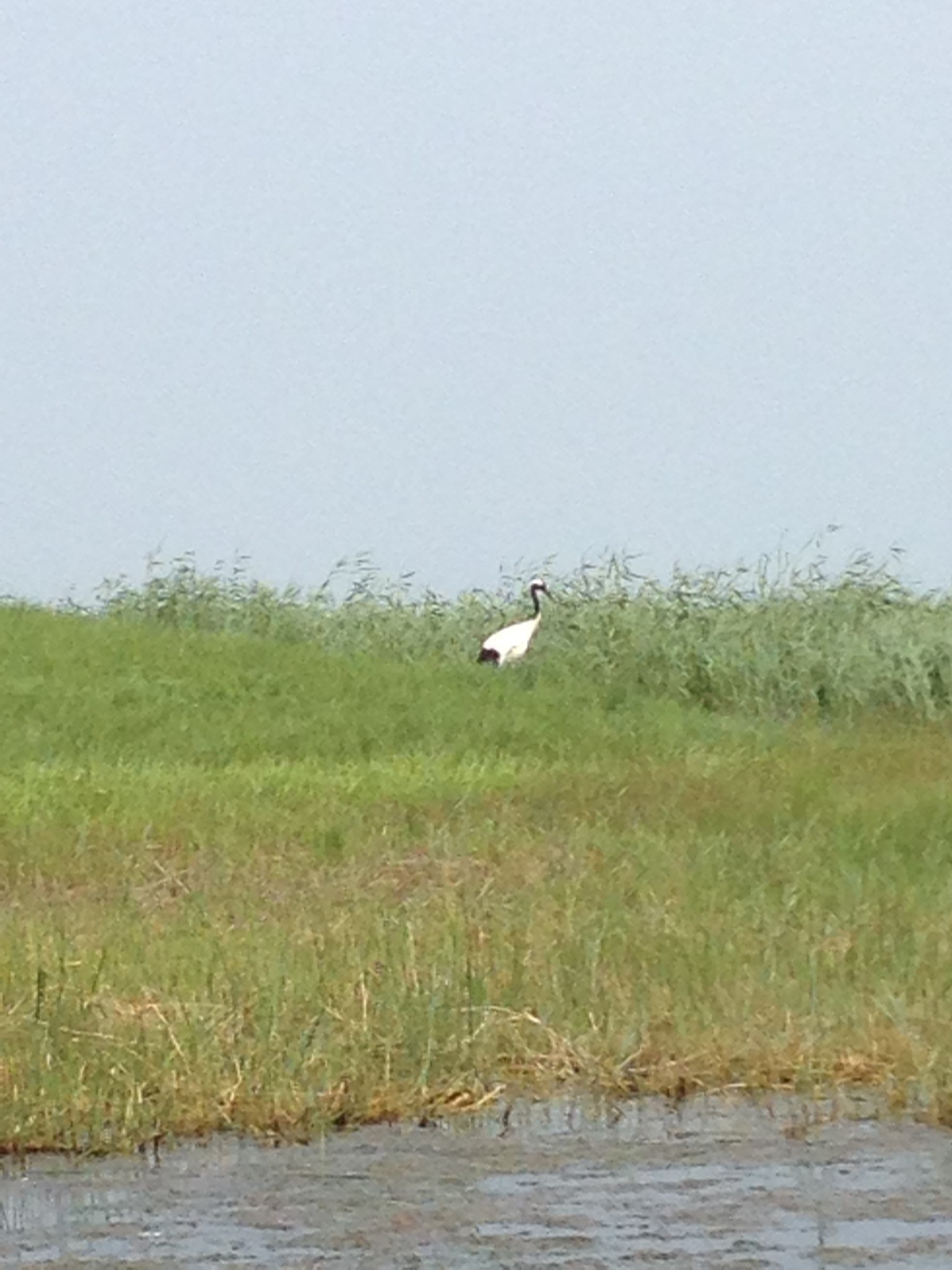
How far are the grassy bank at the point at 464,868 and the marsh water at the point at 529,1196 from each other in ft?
0.83

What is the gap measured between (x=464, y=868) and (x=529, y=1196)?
5.92 m

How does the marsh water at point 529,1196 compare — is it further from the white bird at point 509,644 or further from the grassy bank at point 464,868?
the white bird at point 509,644

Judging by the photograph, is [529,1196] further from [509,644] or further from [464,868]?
[509,644]

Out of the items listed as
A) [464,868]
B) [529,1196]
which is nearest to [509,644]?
[464,868]

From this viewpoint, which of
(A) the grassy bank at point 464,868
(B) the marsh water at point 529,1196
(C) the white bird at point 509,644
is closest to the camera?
(B) the marsh water at point 529,1196

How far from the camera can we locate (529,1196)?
6.15 metres

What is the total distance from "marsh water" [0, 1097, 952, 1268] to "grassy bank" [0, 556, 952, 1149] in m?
0.25

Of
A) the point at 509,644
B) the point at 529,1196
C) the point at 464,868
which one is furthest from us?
the point at 509,644

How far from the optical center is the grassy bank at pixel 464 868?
7.39 meters

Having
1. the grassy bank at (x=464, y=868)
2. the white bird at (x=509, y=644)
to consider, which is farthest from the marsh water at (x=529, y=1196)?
the white bird at (x=509, y=644)

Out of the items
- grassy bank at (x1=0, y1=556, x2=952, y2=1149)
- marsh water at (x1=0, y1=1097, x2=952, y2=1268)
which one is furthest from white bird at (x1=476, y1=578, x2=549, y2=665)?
marsh water at (x1=0, y1=1097, x2=952, y2=1268)

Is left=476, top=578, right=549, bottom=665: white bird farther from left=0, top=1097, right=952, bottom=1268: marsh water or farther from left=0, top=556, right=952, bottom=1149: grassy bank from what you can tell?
left=0, top=1097, right=952, bottom=1268: marsh water

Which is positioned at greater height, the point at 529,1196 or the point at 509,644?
the point at 509,644

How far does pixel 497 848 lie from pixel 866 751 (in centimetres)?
630
